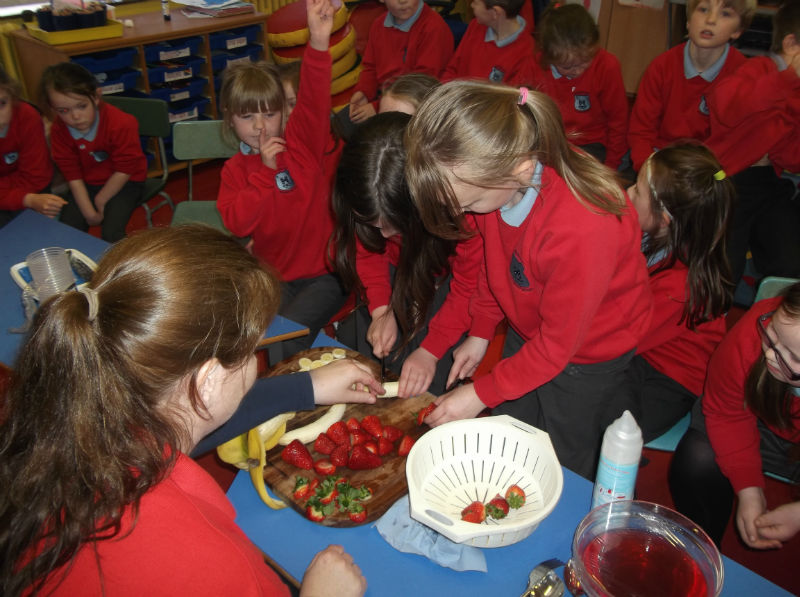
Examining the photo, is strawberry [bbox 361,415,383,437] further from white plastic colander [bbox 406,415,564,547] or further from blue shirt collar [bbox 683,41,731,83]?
blue shirt collar [bbox 683,41,731,83]

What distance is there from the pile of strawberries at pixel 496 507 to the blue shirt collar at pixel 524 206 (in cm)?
60

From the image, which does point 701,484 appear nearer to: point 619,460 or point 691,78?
point 619,460

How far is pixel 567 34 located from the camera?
2.85 metres

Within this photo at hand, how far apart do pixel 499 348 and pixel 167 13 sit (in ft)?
12.0

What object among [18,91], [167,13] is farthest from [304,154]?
[167,13]

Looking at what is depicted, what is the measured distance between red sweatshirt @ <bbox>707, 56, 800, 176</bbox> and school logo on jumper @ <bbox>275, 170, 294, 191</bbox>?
190cm

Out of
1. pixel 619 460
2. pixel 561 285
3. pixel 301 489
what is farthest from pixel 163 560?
pixel 561 285

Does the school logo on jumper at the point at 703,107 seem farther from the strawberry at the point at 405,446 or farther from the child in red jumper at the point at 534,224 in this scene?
the strawberry at the point at 405,446

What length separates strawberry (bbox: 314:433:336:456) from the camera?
130 cm

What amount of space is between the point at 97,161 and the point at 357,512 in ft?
8.94

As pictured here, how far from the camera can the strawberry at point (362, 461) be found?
1.25 meters

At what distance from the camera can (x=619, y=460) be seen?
105 centimetres

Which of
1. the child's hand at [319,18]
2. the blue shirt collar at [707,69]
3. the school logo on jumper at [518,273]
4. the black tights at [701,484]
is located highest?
the child's hand at [319,18]

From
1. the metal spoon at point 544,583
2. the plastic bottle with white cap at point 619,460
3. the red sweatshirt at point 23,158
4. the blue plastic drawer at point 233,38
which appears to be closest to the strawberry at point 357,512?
the metal spoon at point 544,583
